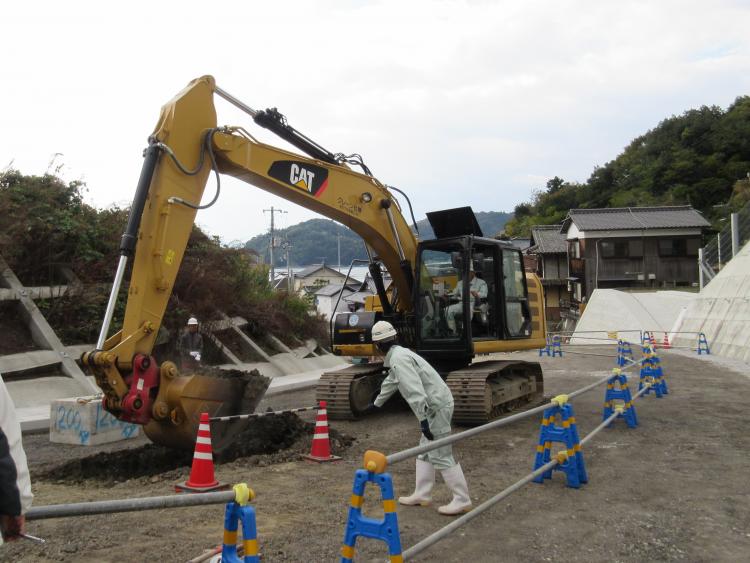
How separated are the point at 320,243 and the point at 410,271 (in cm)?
12311

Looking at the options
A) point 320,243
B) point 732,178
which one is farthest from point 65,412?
point 320,243

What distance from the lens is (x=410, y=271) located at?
9672 millimetres

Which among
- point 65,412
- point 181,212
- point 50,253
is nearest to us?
point 181,212

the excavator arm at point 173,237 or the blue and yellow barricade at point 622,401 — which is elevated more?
the excavator arm at point 173,237

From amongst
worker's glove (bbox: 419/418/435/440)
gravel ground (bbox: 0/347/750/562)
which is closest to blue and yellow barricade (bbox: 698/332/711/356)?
gravel ground (bbox: 0/347/750/562)

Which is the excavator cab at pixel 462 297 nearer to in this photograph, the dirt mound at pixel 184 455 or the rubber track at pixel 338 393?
the rubber track at pixel 338 393

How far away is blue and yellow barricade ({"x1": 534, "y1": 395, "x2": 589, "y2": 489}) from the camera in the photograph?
589 cm

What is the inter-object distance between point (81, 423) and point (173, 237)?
10.2ft

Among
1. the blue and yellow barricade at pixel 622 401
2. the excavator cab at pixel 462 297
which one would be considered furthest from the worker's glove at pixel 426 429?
the blue and yellow barricade at pixel 622 401

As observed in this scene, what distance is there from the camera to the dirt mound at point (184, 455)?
6730 mm

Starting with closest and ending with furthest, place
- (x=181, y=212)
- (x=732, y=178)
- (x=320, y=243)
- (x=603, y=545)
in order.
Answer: (x=603, y=545), (x=181, y=212), (x=732, y=178), (x=320, y=243)

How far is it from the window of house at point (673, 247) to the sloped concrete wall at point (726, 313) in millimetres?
15597

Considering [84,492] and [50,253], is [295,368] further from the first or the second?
[84,492]

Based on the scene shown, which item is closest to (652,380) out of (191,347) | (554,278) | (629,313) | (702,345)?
(191,347)
